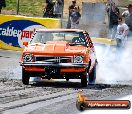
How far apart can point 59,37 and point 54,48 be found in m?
1.09

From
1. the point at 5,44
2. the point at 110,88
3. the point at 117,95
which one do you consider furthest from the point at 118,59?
the point at 117,95

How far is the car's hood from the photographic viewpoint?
12633mm

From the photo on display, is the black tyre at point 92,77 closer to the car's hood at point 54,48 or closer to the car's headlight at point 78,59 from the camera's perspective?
the car's hood at point 54,48

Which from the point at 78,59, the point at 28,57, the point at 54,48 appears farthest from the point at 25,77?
the point at 78,59

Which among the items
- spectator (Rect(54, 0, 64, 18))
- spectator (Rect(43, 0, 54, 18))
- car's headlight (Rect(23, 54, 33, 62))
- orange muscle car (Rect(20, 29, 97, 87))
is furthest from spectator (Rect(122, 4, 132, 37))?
car's headlight (Rect(23, 54, 33, 62))

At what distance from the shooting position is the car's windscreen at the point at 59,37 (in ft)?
44.9

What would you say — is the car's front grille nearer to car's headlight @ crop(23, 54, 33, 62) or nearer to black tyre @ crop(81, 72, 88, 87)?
car's headlight @ crop(23, 54, 33, 62)

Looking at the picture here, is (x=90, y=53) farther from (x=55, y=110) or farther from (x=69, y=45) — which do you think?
(x=55, y=110)

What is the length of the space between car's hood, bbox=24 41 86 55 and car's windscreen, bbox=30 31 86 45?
358 mm

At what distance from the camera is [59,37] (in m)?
13.9

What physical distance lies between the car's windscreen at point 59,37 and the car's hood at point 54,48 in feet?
1.18

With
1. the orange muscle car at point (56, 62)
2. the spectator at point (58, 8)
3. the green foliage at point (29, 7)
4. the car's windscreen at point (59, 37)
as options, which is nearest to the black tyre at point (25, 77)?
the orange muscle car at point (56, 62)

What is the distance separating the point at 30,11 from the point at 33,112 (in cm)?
2040

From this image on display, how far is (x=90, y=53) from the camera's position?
13.5 metres
